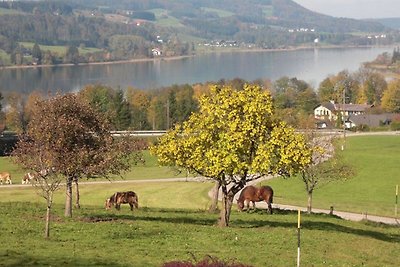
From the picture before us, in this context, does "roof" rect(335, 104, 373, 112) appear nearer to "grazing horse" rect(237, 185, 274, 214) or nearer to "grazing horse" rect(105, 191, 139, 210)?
"grazing horse" rect(237, 185, 274, 214)

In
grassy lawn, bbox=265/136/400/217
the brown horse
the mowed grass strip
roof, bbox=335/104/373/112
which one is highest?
the mowed grass strip

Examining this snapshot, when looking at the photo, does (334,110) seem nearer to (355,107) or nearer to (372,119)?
(355,107)

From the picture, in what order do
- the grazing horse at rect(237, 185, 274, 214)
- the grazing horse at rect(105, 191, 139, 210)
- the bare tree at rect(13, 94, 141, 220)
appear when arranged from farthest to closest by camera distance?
the grazing horse at rect(237, 185, 274, 214)
the grazing horse at rect(105, 191, 139, 210)
the bare tree at rect(13, 94, 141, 220)

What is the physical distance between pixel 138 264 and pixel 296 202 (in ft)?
92.1

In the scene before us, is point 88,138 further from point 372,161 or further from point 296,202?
point 372,161

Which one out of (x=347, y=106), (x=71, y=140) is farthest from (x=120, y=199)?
(x=347, y=106)

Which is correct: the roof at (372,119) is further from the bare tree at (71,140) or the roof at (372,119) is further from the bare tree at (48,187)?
the bare tree at (48,187)

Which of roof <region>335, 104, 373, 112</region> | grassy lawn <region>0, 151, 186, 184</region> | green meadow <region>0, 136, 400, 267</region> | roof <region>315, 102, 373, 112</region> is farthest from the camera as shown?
roof <region>335, 104, 373, 112</region>

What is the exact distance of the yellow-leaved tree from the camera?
71.6ft

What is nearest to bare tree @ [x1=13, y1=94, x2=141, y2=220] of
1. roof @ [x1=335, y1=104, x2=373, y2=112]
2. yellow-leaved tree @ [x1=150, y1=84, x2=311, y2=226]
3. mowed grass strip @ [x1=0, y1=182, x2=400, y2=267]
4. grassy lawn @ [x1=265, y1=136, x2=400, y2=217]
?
mowed grass strip @ [x1=0, y1=182, x2=400, y2=267]

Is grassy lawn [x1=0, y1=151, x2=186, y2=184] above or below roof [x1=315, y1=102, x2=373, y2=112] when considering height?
below

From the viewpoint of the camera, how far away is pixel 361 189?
5041cm

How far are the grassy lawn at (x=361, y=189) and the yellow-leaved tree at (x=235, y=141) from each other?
1916 cm

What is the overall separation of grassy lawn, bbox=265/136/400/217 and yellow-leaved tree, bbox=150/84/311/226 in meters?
19.2
